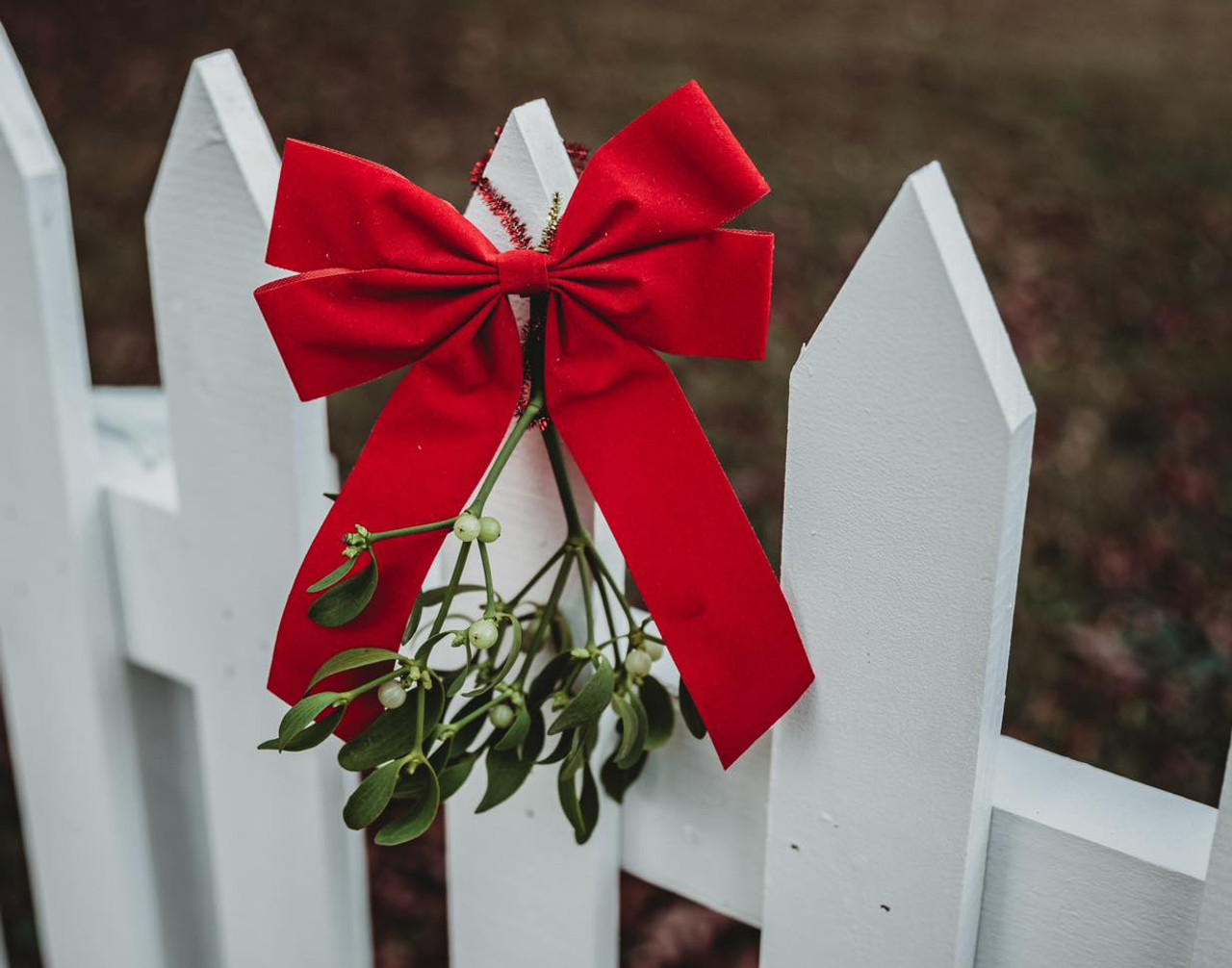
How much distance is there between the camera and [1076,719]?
2512 millimetres

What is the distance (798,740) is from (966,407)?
28cm

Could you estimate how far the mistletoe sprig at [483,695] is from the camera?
76cm

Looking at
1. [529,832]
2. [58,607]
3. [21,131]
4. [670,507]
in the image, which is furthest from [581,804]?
[21,131]

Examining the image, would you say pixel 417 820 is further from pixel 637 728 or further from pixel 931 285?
pixel 931 285

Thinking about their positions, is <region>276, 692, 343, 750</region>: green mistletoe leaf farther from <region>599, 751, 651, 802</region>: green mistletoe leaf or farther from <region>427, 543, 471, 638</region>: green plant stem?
<region>599, 751, 651, 802</region>: green mistletoe leaf

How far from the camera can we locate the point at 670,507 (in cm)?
79

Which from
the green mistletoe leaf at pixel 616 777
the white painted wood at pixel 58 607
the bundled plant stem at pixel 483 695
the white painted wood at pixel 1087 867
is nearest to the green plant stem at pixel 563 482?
the bundled plant stem at pixel 483 695

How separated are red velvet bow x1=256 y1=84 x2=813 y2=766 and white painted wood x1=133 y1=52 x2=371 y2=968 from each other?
234 millimetres

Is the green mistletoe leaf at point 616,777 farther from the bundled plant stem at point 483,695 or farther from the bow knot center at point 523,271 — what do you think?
the bow knot center at point 523,271

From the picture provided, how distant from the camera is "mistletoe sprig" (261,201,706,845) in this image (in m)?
0.76

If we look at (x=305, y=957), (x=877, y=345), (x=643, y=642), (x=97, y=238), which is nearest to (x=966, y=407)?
(x=877, y=345)

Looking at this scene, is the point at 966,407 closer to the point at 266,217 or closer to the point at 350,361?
the point at 350,361

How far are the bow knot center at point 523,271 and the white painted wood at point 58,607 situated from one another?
0.59 meters

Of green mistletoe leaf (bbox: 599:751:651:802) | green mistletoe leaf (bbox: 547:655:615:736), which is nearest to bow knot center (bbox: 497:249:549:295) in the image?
green mistletoe leaf (bbox: 547:655:615:736)
